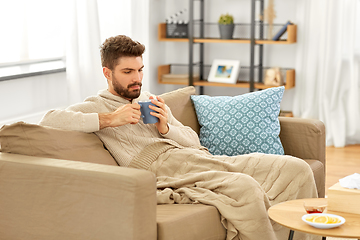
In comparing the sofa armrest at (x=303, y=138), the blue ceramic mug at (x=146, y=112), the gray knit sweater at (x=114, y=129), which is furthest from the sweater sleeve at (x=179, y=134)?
the sofa armrest at (x=303, y=138)

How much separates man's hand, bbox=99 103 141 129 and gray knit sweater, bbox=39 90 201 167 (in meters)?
0.03

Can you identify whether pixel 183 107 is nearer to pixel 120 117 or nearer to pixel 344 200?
pixel 120 117

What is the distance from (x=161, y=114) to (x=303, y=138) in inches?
35.6

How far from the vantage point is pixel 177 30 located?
520cm

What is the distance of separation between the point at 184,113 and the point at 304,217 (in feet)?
4.07

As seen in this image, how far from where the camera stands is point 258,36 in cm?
518

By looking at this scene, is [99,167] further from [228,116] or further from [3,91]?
[3,91]

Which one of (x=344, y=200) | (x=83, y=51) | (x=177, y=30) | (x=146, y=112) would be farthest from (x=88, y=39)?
(x=344, y=200)

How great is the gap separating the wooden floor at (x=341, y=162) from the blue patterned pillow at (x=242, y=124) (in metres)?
1.12

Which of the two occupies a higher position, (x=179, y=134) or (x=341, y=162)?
(x=179, y=134)

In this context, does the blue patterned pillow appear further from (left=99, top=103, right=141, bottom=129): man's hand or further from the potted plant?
the potted plant

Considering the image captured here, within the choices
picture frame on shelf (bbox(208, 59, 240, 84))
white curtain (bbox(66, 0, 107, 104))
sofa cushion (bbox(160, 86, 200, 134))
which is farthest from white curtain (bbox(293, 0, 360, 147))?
sofa cushion (bbox(160, 86, 200, 134))

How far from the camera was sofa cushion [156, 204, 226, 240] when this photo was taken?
5.99 feet

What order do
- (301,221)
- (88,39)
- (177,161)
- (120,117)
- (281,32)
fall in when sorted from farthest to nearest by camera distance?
(281,32) < (88,39) < (177,161) < (120,117) < (301,221)
